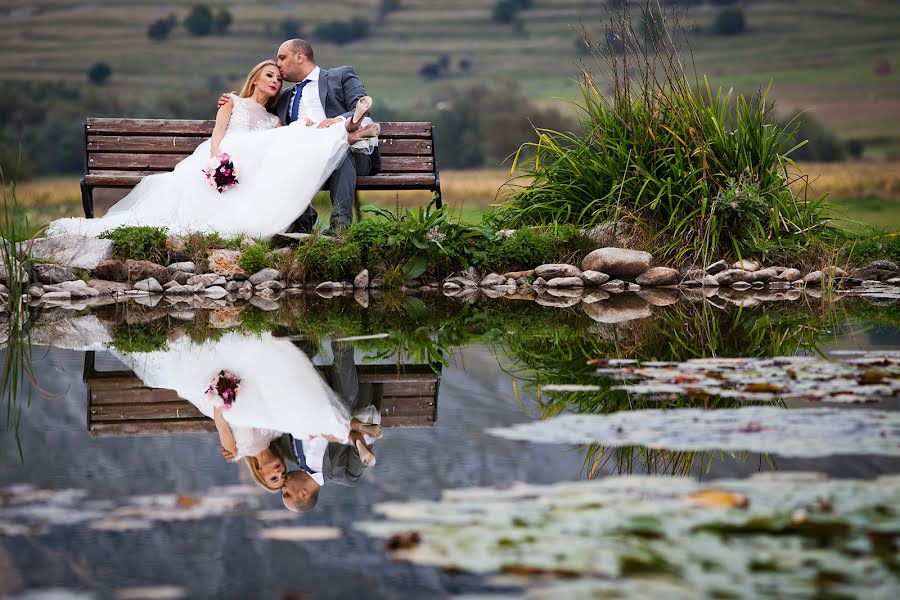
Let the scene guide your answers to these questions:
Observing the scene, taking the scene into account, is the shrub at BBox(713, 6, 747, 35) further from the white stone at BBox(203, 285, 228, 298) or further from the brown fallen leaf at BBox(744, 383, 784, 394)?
the brown fallen leaf at BBox(744, 383, 784, 394)

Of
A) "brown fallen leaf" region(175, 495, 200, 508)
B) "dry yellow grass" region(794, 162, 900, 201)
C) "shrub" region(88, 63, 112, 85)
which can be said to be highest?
"brown fallen leaf" region(175, 495, 200, 508)

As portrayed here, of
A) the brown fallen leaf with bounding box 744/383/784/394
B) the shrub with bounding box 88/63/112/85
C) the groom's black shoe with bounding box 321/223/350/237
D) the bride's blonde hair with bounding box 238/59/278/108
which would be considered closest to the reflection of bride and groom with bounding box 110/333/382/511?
the brown fallen leaf with bounding box 744/383/784/394

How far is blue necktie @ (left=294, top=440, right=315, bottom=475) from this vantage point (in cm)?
254

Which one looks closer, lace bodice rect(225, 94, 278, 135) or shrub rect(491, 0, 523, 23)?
lace bodice rect(225, 94, 278, 135)

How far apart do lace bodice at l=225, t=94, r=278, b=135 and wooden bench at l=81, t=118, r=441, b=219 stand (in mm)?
363

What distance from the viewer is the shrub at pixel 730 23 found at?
134 ft

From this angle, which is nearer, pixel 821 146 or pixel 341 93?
pixel 341 93

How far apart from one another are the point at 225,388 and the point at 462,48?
138ft

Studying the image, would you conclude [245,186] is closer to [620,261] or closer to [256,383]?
[620,261]

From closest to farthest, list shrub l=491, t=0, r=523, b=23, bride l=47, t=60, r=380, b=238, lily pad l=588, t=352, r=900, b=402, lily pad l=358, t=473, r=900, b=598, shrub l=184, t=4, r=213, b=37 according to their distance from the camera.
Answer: lily pad l=358, t=473, r=900, b=598
lily pad l=588, t=352, r=900, b=402
bride l=47, t=60, r=380, b=238
shrub l=184, t=4, r=213, b=37
shrub l=491, t=0, r=523, b=23

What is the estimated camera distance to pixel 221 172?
7391mm

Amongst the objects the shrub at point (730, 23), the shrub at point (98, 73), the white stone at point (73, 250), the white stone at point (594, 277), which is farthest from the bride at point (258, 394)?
the shrub at point (730, 23)

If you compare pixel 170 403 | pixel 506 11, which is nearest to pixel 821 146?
pixel 506 11

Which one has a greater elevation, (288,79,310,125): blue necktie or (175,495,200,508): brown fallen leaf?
(288,79,310,125): blue necktie
